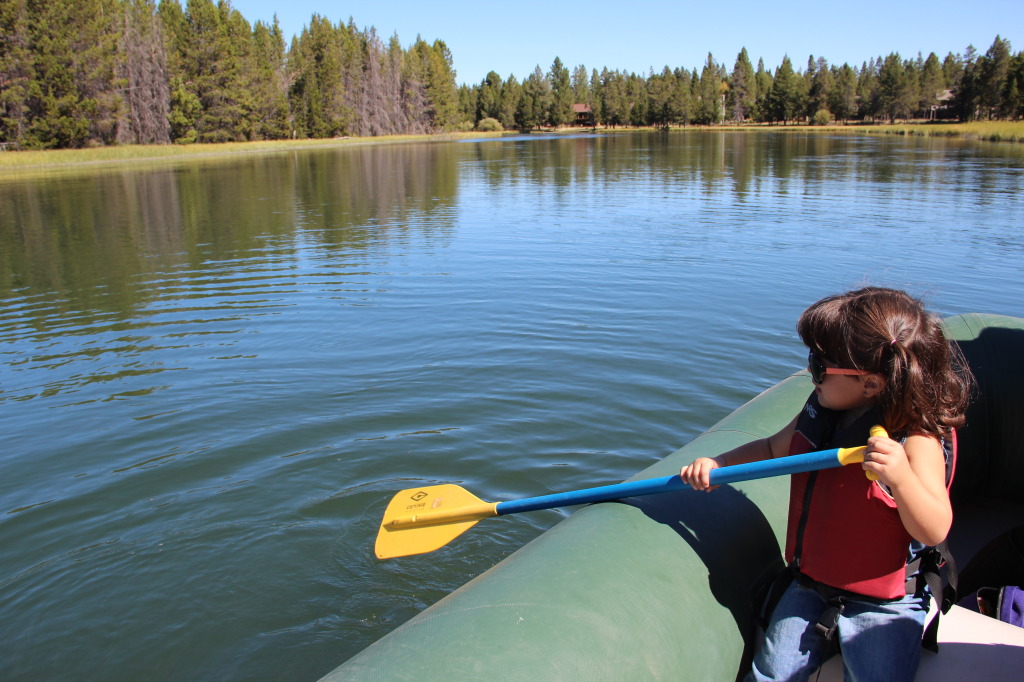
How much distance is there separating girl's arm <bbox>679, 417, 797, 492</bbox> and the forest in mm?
49437

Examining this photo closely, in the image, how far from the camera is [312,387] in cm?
615

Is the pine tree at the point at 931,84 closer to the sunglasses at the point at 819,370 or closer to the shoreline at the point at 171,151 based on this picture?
the shoreline at the point at 171,151

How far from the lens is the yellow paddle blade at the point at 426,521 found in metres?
3.36

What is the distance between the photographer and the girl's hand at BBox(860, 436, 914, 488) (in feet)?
5.77

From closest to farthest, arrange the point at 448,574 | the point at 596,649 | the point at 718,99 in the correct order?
the point at 596,649
the point at 448,574
the point at 718,99

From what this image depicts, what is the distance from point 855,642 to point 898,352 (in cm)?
76

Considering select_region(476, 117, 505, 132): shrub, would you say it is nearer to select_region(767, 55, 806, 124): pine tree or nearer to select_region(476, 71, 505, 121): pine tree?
select_region(476, 71, 505, 121): pine tree

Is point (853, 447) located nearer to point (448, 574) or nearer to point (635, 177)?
point (448, 574)

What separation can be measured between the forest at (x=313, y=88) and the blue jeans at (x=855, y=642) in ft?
163

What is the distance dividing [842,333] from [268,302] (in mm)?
8069

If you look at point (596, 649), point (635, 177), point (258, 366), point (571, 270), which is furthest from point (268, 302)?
point (635, 177)

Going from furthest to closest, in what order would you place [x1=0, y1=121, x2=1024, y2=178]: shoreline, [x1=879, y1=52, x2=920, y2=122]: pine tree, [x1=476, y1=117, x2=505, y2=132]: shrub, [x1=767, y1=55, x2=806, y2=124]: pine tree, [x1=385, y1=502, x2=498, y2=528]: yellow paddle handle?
[x1=476, y1=117, x2=505, y2=132]: shrub < [x1=767, y1=55, x2=806, y2=124]: pine tree < [x1=879, y1=52, x2=920, y2=122]: pine tree < [x1=0, y1=121, x2=1024, y2=178]: shoreline < [x1=385, y1=502, x2=498, y2=528]: yellow paddle handle

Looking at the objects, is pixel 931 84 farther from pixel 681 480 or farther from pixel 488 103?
pixel 681 480

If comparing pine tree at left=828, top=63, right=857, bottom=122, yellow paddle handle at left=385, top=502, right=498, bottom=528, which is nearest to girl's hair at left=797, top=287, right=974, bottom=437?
yellow paddle handle at left=385, top=502, right=498, bottom=528
